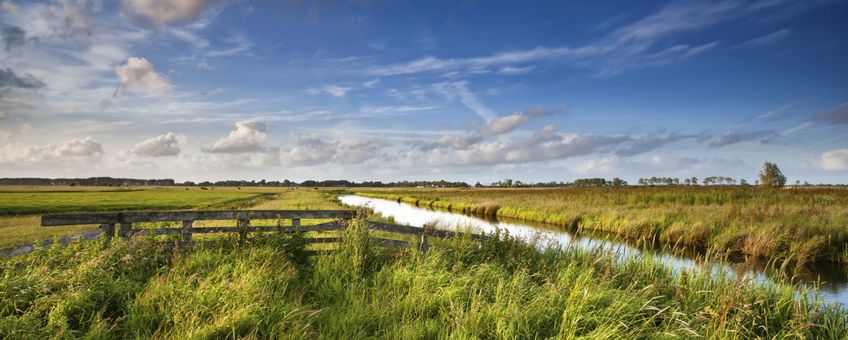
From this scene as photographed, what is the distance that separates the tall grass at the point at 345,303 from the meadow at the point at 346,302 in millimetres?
30

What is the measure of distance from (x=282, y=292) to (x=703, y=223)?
752 inches

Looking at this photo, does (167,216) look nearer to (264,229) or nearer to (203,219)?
(203,219)

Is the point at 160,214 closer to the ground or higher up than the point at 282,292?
higher up

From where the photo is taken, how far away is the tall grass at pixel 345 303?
211 inches

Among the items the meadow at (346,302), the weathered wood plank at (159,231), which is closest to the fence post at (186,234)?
the weathered wood plank at (159,231)

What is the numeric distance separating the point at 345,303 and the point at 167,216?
6871mm

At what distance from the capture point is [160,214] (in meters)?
10.5

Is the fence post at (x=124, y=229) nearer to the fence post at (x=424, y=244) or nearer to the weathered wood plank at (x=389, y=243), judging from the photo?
Answer: the weathered wood plank at (x=389, y=243)

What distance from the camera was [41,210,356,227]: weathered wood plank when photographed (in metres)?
9.62

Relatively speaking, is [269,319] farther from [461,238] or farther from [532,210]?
[532,210]

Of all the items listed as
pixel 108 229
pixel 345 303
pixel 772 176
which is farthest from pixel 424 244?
pixel 772 176

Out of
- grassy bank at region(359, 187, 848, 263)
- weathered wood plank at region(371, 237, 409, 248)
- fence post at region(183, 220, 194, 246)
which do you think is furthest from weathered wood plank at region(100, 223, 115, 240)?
grassy bank at region(359, 187, 848, 263)

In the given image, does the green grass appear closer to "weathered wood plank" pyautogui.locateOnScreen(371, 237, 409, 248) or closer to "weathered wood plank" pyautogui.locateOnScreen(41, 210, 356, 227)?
"weathered wood plank" pyautogui.locateOnScreen(41, 210, 356, 227)

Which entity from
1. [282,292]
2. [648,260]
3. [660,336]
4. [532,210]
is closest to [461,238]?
[648,260]
